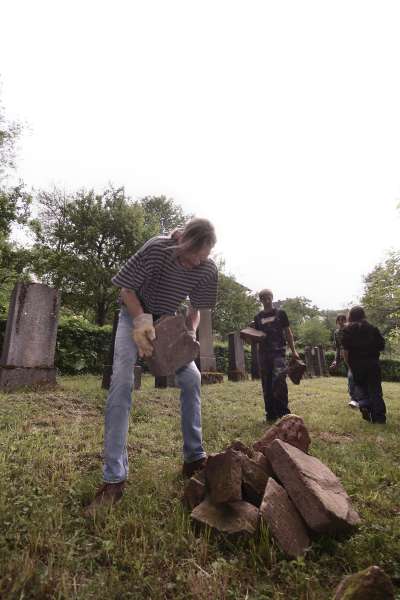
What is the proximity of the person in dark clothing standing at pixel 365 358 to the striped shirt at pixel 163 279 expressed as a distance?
415 cm

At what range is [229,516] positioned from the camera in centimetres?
233

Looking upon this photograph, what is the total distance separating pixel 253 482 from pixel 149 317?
1.38 meters

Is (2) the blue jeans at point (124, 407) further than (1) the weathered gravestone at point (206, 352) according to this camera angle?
No

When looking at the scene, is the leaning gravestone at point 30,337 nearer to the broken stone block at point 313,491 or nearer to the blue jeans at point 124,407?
the blue jeans at point 124,407

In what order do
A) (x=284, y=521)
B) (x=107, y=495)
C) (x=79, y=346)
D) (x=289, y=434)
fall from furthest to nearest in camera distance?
(x=79, y=346) → (x=289, y=434) → (x=107, y=495) → (x=284, y=521)

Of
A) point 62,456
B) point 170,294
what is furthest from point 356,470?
point 62,456

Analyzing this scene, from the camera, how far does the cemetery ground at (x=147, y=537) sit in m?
1.80

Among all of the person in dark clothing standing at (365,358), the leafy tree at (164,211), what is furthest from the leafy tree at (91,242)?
the person in dark clothing standing at (365,358)

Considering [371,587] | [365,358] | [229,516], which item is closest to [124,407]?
[229,516]

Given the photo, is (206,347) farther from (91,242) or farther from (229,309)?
(229,309)

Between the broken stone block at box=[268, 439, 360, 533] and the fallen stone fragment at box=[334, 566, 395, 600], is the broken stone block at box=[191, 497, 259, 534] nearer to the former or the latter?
the broken stone block at box=[268, 439, 360, 533]

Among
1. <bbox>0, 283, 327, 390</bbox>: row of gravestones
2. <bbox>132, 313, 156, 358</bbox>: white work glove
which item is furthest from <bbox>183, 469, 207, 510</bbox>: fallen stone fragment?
<bbox>0, 283, 327, 390</bbox>: row of gravestones

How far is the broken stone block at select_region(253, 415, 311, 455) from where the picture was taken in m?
3.21

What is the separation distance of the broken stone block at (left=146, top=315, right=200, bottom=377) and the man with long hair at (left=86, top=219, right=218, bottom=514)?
101 mm
